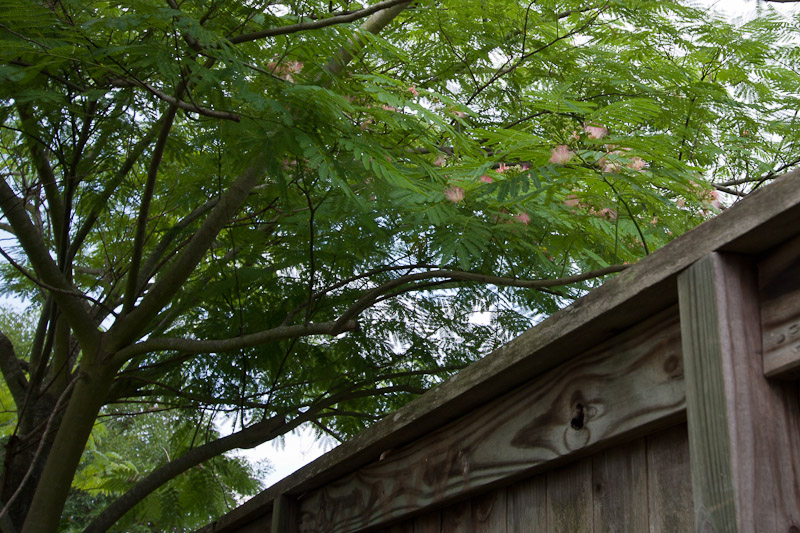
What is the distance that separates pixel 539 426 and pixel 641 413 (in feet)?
1.08

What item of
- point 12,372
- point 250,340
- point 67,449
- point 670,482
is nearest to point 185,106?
point 250,340

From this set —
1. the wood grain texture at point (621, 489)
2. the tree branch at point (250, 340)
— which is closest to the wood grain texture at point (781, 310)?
the wood grain texture at point (621, 489)

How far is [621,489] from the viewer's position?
149 cm

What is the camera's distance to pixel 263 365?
497cm

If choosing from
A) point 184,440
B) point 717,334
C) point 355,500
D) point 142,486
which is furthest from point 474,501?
point 184,440

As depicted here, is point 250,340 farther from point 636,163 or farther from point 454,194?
point 636,163

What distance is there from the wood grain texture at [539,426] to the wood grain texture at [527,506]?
47 mm

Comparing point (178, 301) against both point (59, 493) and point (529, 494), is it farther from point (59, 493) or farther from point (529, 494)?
point (529, 494)

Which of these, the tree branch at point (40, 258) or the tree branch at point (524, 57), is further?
the tree branch at point (524, 57)

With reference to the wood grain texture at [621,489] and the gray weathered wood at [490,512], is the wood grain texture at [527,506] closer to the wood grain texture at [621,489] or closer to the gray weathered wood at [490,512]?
the gray weathered wood at [490,512]

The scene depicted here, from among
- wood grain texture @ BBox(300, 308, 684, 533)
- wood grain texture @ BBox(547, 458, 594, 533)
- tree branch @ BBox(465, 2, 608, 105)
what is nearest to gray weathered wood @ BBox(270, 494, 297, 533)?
wood grain texture @ BBox(300, 308, 684, 533)

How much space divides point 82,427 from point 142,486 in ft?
1.99

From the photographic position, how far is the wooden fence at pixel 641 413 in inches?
43.2

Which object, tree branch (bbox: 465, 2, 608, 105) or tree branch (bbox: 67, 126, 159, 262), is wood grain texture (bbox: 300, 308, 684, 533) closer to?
tree branch (bbox: 67, 126, 159, 262)
